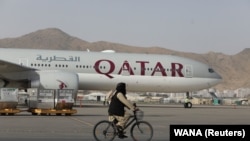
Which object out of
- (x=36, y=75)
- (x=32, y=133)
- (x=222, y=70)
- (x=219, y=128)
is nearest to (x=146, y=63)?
(x=36, y=75)

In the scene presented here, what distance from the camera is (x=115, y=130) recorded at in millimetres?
15664

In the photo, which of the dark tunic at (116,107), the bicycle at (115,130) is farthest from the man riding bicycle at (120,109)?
the bicycle at (115,130)

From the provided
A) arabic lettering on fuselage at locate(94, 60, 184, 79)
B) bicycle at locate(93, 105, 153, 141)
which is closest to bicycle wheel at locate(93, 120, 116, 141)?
bicycle at locate(93, 105, 153, 141)

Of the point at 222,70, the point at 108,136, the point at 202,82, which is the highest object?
the point at 222,70

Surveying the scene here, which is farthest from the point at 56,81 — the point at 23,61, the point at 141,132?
the point at 141,132

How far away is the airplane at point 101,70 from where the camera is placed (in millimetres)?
43750

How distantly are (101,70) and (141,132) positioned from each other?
28974 millimetres

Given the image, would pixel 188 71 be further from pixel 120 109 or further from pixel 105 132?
pixel 105 132

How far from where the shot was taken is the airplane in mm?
43750

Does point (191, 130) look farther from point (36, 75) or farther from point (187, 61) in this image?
point (187, 61)

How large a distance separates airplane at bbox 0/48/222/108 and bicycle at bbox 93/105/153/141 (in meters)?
26.3

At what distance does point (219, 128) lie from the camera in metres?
11.0

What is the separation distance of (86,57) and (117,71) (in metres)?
2.64

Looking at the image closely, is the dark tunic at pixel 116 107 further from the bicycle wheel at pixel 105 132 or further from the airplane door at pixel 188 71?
the airplane door at pixel 188 71
